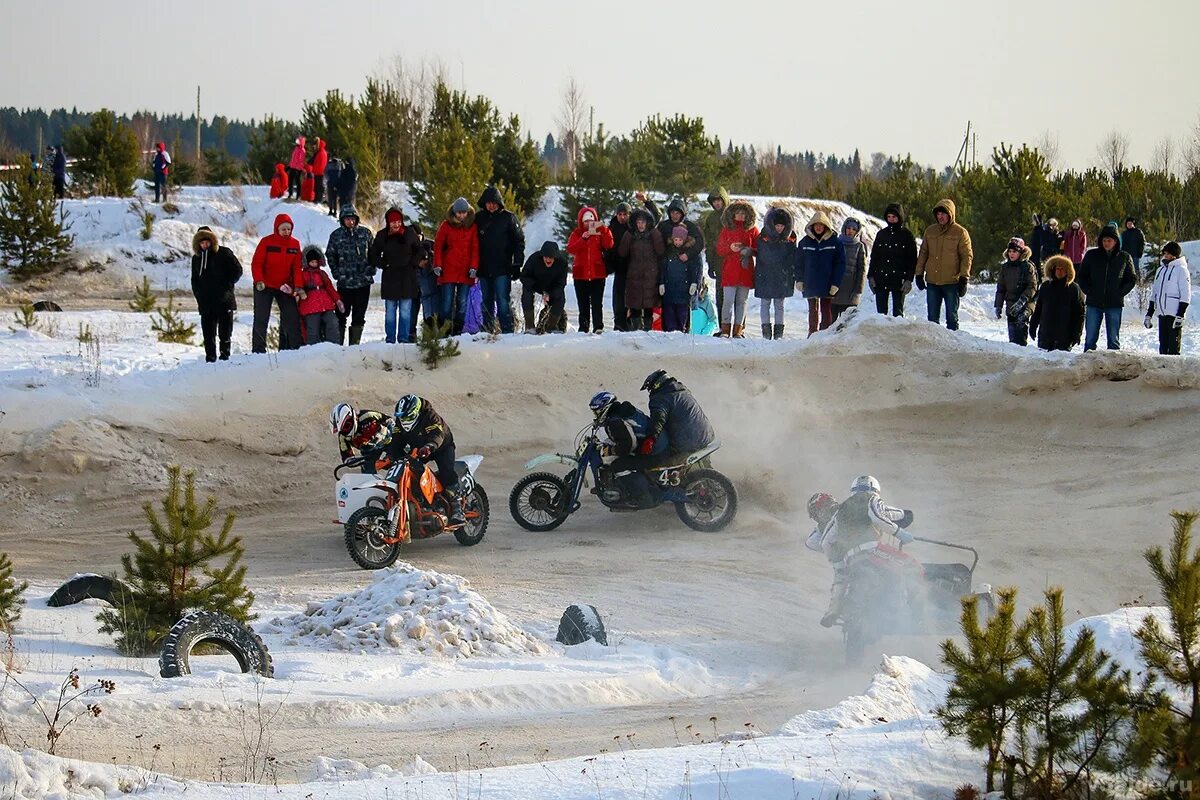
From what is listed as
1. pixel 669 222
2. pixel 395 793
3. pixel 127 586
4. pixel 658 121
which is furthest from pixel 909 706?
pixel 658 121

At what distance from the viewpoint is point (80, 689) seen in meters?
7.70

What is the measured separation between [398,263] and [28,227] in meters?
15.2

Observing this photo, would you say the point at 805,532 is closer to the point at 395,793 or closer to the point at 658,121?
the point at 395,793

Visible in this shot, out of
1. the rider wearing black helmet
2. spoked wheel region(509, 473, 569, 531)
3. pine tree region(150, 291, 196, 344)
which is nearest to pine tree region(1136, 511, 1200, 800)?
the rider wearing black helmet

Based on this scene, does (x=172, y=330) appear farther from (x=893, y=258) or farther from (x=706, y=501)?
(x=893, y=258)

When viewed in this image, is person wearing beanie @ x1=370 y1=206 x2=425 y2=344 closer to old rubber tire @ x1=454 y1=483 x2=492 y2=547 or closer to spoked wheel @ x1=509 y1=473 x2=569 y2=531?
spoked wheel @ x1=509 y1=473 x2=569 y2=531

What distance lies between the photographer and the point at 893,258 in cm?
1864

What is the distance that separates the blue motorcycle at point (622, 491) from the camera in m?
14.4

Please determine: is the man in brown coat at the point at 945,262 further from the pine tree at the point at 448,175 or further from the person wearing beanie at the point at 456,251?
Result: the pine tree at the point at 448,175

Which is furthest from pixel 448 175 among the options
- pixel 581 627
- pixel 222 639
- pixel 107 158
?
pixel 222 639

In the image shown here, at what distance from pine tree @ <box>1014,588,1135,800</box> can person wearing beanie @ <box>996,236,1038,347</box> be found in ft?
44.7

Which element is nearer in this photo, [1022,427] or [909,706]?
[909,706]

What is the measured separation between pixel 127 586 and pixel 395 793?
5.21m

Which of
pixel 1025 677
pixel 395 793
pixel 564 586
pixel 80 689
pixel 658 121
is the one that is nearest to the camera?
pixel 1025 677
